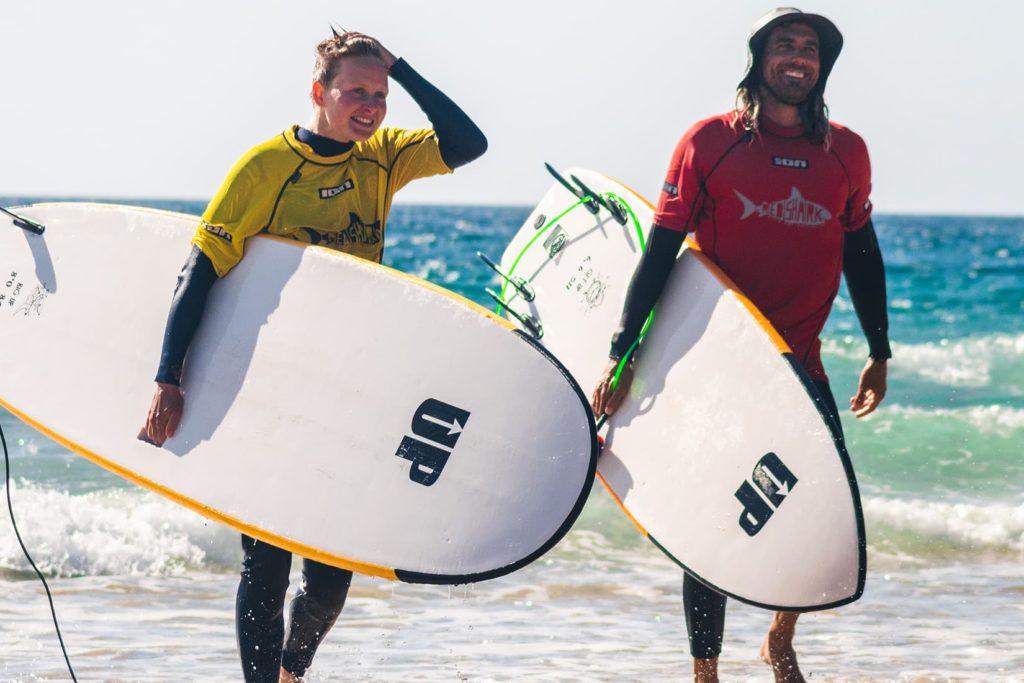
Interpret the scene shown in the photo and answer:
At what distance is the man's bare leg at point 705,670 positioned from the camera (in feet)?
12.3

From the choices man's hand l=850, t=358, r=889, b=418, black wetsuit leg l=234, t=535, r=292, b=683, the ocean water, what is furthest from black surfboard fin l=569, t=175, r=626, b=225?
black wetsuit leg l=234, t=535, r=292, b=683

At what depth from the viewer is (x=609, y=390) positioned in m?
3.81

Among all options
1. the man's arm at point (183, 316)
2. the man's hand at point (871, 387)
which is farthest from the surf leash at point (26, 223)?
the man's hand at point (871, 387)

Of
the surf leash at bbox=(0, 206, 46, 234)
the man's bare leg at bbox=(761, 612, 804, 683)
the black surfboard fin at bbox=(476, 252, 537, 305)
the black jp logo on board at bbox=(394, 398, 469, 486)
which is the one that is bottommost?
the man's bare leg at bbox=(761, 612, 804, 683)

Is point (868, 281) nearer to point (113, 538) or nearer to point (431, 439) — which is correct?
point (431, 439)

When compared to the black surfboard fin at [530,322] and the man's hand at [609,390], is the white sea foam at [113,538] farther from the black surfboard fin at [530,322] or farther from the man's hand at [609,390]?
the man's hand at [609,390]

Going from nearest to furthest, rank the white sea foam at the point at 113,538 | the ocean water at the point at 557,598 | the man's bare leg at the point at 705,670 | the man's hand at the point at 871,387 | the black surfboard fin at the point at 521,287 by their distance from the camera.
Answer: the man's bare leg at the point at 705,670 < the man's hand at the point at 871,387 < the black surfboard fin at the point at 521,287 < the ocean water at the point at 557,598 < the white sea foam at the point at 113,538

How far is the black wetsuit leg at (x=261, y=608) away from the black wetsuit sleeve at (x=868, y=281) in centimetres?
169

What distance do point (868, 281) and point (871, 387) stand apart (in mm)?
340

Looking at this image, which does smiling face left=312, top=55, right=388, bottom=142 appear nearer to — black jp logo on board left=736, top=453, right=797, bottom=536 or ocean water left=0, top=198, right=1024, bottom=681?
ocean water left=0, top=198, right=1024, bottom=681

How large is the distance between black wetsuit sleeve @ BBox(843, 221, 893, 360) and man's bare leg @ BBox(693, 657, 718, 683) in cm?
97

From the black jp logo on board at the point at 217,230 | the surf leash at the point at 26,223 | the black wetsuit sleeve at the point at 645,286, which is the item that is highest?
the black wetsuit sleeve at the point at 645,286

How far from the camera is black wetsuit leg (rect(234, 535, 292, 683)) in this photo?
11.4 feet

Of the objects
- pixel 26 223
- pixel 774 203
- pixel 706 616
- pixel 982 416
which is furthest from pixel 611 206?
pixel 982 416
